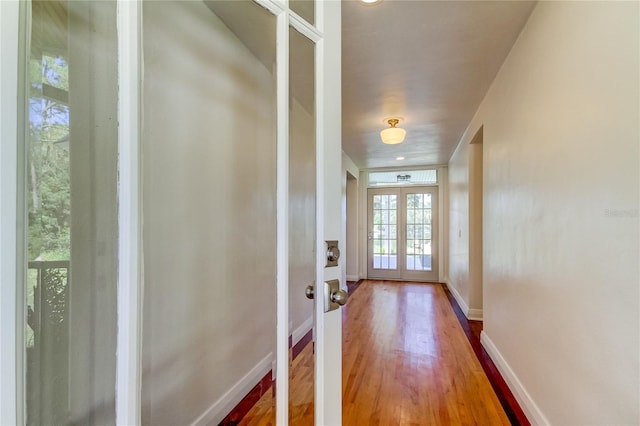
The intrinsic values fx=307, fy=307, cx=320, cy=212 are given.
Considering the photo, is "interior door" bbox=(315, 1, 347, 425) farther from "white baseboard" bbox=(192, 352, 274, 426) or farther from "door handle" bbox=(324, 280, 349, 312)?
"white baseboard" bbox=(192, 352, 274, 426)

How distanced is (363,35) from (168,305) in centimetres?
185

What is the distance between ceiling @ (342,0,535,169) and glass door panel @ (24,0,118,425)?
4.58ft

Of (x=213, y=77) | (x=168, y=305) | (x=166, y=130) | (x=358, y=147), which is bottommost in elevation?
(x=168, y=305)

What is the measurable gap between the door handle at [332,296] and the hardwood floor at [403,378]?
135 millimetres

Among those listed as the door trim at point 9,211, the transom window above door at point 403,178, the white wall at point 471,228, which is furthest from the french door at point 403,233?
the door trim at point 9,211

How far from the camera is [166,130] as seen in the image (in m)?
1.20

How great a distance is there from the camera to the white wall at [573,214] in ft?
3.30

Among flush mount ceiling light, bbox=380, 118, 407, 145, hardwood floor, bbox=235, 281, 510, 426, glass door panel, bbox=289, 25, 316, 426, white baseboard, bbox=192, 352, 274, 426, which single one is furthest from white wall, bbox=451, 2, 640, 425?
white baseboard, bbox=192, 352, 274, 426

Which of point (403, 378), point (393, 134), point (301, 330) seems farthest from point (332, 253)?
point (393, 134)

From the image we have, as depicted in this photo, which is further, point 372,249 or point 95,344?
point 372,249

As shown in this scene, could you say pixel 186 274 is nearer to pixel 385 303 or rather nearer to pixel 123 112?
pixel 123 112

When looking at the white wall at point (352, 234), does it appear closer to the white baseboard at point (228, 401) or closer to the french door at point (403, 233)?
the french door at point (403, 233)

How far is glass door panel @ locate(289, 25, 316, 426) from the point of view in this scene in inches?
34.4

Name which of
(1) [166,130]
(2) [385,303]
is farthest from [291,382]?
(2) [385,303]
